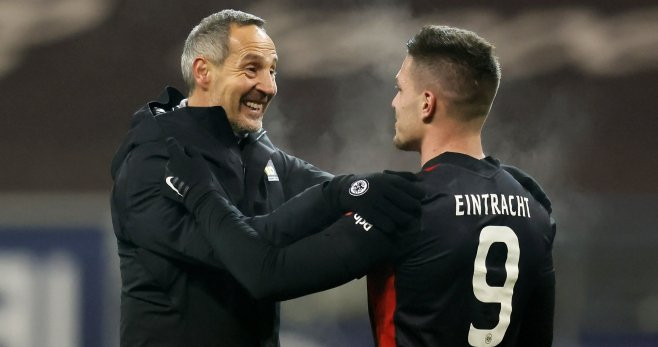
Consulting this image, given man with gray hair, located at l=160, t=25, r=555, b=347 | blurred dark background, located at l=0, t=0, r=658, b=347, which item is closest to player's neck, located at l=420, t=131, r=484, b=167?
man with gray hair, located at l=160, t=25, r=555, b=347

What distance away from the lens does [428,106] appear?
5.53ft

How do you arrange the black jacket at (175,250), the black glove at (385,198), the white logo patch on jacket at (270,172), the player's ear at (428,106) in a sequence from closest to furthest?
the black glove at (385,198), the player's ear at (428,106), the black jacket at (175,250), the white logo patch on jacket at (270,172)

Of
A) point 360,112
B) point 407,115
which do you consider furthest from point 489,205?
point 360,112

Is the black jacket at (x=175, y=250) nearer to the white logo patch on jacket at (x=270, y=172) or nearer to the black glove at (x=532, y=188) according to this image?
the white logo patch on jacket at (x=270, y=172)

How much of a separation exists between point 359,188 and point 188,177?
1.13 ft

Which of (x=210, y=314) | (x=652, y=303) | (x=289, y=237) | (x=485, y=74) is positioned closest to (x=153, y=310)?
(x=210, y=314)

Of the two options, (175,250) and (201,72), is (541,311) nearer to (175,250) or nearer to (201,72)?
(175,250)

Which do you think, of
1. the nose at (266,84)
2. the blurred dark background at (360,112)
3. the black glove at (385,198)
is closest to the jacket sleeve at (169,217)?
the black glove at (385,198)

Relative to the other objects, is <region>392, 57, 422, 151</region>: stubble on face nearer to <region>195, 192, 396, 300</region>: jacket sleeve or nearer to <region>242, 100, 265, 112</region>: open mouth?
<region>195, 192, 396, 300</region>: jacket sleeve

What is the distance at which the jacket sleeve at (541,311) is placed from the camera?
174 centimetres

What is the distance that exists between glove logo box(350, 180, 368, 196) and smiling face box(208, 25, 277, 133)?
1.83ft

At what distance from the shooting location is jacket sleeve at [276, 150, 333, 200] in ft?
7.32

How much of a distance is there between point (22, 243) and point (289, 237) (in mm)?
1876

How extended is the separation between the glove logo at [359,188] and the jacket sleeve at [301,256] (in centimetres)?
5
